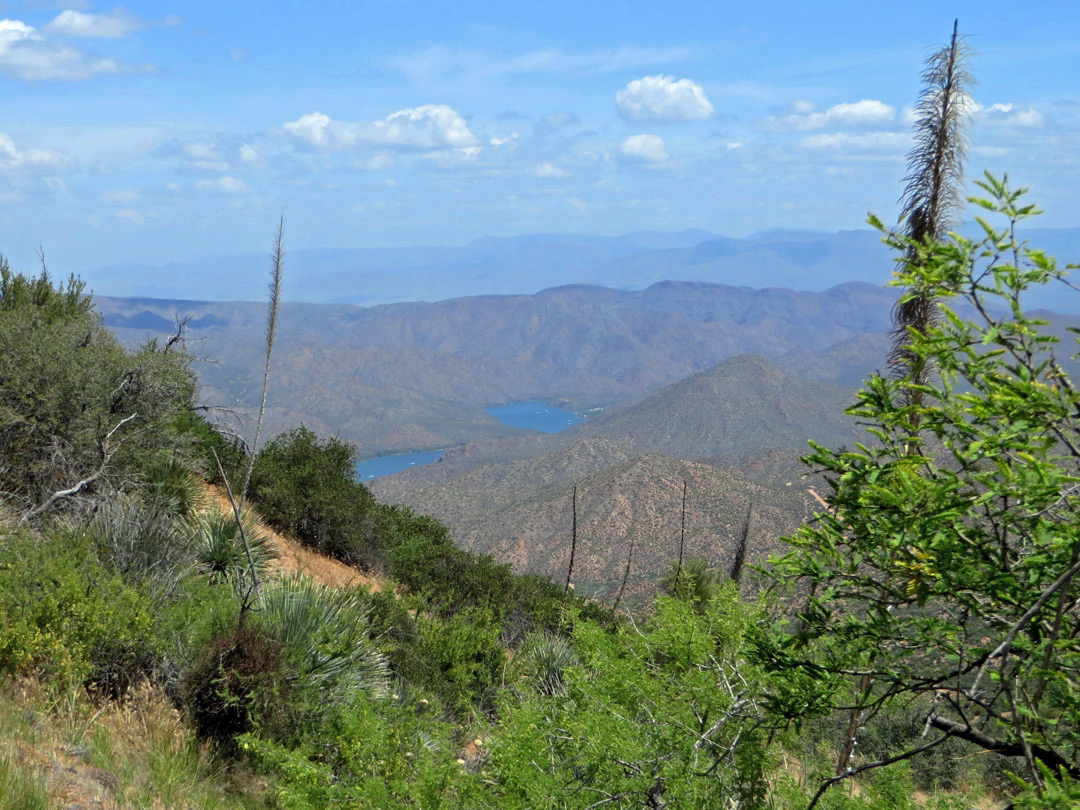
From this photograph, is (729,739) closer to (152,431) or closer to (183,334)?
(152,431)

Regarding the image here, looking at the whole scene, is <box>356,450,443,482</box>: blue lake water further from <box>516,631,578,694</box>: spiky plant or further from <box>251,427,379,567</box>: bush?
<box>516,631,578,694</box>: spiky plant

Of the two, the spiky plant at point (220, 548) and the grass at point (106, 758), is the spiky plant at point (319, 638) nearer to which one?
the grass at point (106, 758)

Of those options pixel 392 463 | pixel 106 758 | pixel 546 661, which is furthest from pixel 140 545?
pixel 392 463

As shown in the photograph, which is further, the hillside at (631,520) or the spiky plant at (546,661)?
the hillside at (631,520)

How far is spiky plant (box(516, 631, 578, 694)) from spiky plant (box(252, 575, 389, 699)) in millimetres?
2229

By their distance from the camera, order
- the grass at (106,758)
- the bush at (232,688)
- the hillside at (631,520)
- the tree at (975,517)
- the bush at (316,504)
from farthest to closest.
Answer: the hillside at (631,520) → the bush at (316,504) → the bush at (232,688) → the grass at (106,758) → the tree at (975,517)

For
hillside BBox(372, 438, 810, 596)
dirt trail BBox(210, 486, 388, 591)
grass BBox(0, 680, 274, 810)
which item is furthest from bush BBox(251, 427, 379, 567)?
hillside BBox(372, 438, 810, 596)

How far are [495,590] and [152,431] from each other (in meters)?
7.37

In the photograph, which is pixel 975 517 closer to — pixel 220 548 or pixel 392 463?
pixel 220 548

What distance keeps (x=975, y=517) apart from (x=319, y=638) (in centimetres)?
510

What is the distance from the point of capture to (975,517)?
245 cm

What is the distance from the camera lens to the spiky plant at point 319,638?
5973 millimetres

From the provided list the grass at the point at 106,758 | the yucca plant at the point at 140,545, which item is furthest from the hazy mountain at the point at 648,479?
the yucca plant at the point at 140,545

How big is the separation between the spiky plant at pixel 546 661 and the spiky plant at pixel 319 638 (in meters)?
2.23
